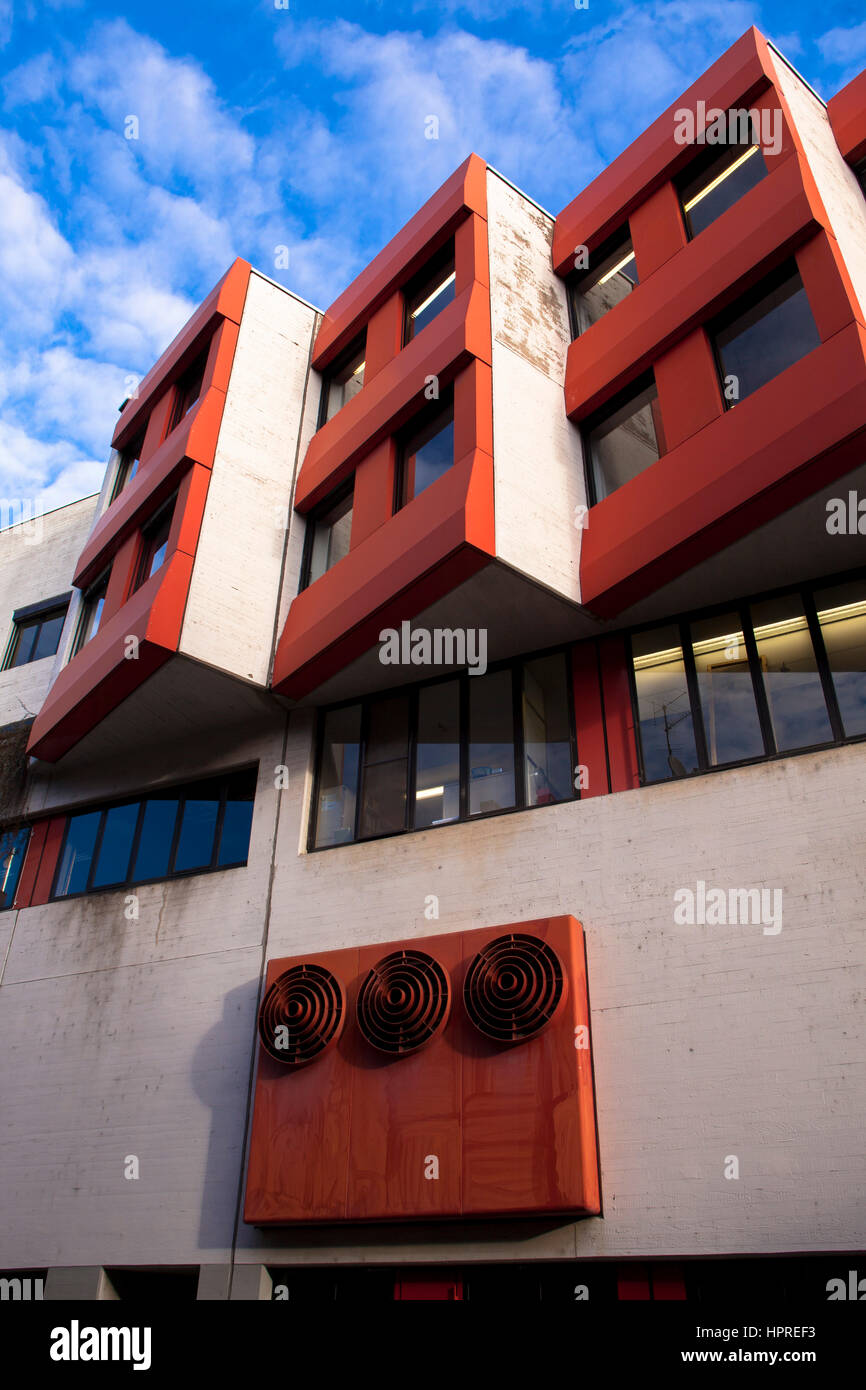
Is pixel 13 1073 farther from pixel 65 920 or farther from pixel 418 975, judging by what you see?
pixel 418 975

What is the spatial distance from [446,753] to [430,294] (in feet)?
30.5

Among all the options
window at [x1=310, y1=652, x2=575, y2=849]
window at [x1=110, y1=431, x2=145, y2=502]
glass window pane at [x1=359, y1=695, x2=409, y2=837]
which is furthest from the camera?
window at [x1=110, y1=431, x2=145, y2=502]

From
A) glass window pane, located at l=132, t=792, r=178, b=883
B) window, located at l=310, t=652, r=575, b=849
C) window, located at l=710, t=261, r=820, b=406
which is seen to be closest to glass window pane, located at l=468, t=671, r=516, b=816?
window, located at l=310, t=652, r=575, b=849

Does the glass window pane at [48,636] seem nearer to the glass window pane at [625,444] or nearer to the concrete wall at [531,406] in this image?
the concrete wall at [531,406]

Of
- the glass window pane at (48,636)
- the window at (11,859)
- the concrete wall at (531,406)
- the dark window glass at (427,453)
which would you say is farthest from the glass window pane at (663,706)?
the glass window pane at (48,636)

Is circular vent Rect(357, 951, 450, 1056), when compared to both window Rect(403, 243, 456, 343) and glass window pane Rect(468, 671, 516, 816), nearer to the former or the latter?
glass window pane Rect(468, 671, 516, 816)

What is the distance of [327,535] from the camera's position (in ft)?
59.8

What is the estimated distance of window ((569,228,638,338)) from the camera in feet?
58.5

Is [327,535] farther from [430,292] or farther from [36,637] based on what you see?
[36,637]

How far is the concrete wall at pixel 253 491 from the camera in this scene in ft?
52.4

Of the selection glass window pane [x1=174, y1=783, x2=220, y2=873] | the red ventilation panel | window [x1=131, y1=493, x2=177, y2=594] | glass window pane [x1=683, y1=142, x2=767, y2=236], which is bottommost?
the red ventilation panel

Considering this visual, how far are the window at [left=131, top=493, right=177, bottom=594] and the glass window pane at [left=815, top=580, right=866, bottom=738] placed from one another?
39.3ft

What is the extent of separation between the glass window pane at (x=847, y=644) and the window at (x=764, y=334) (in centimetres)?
308
